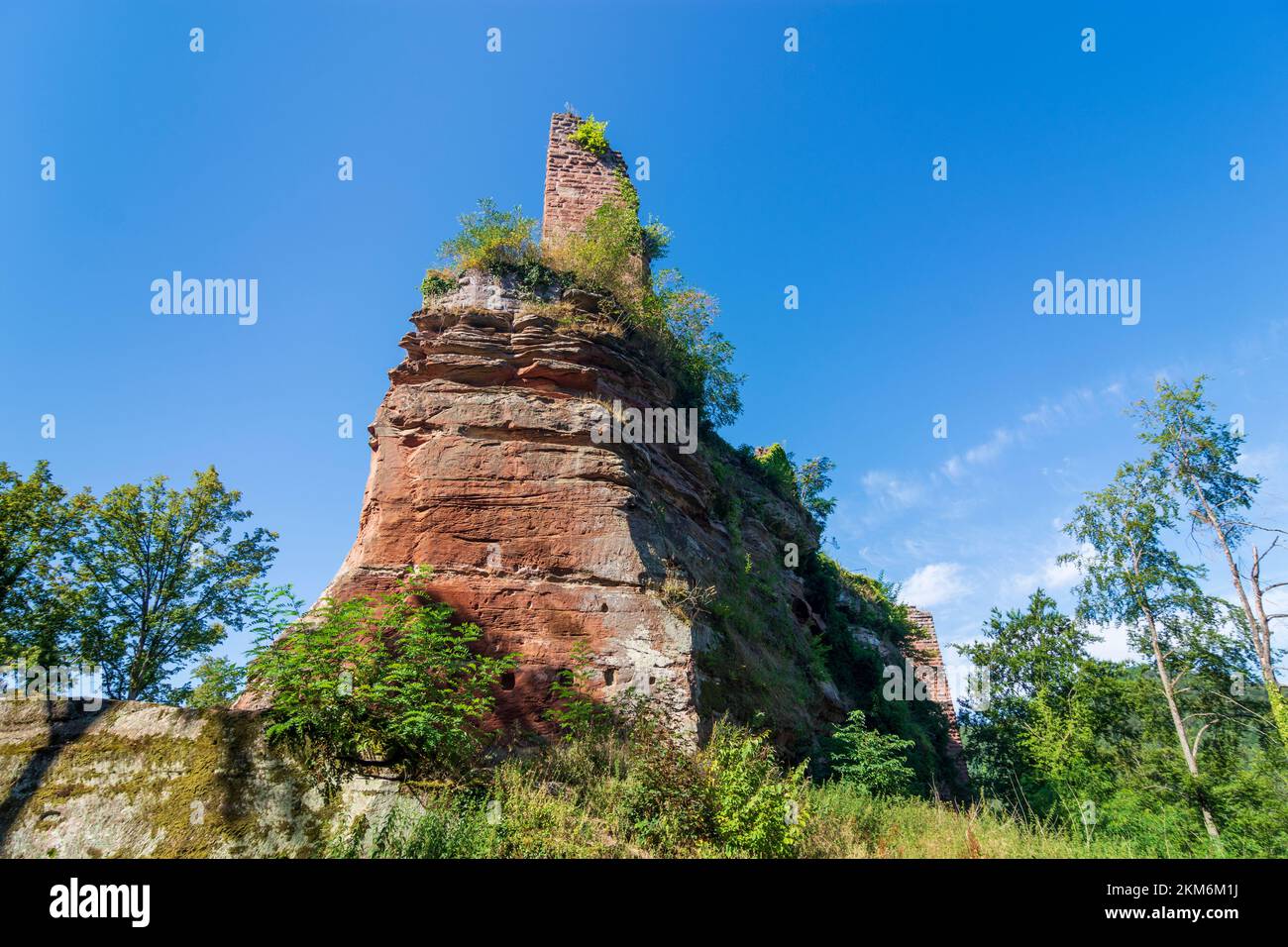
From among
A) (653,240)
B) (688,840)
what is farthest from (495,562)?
(653,240)

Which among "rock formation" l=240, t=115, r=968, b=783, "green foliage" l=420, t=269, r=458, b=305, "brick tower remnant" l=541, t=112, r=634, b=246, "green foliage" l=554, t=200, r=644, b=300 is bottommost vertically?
"rock formation" l=240, t=115, r=968, b=783

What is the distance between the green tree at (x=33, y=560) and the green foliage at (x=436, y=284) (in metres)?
15.5

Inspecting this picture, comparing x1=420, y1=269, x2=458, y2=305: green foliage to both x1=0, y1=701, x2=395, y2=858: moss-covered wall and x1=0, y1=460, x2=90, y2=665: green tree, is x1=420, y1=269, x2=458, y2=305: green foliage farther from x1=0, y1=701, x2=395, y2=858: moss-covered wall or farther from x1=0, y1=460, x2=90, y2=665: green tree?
x1=0, y1=460, x2=90, y2=665: green tree

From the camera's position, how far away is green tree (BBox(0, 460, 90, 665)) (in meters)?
18.8

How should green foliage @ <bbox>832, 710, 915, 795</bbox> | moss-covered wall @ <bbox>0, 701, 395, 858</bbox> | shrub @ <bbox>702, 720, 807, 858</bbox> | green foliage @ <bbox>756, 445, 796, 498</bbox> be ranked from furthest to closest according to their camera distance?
green foliage @ <bbox>756, 445, 796, 498</bbox>
green foliage @ <bbox>832, 710, 915, 795</bbox>
shrub @ <bbox>702, 720, 807, 858</bbox>
moss-covered wall @ <bbox>0, 701, 395, 858</bbox>

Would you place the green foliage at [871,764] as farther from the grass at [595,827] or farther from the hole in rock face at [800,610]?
the hole in rock face at [800,610]

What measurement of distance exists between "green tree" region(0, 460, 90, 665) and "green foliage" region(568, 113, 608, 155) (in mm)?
18897

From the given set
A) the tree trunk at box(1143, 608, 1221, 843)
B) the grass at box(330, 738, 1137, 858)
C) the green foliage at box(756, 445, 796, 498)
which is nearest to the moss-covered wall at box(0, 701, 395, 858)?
the grass at box(330, 738, 1137, 858)

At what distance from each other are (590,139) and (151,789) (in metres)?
16.5

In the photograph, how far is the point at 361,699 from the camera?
6312 mm

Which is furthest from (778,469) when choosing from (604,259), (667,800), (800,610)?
(667,800)

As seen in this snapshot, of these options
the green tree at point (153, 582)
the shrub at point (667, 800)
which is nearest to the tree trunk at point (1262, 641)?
the shrub at point (667, 800)

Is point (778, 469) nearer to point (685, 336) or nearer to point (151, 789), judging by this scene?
point (685, 336)
